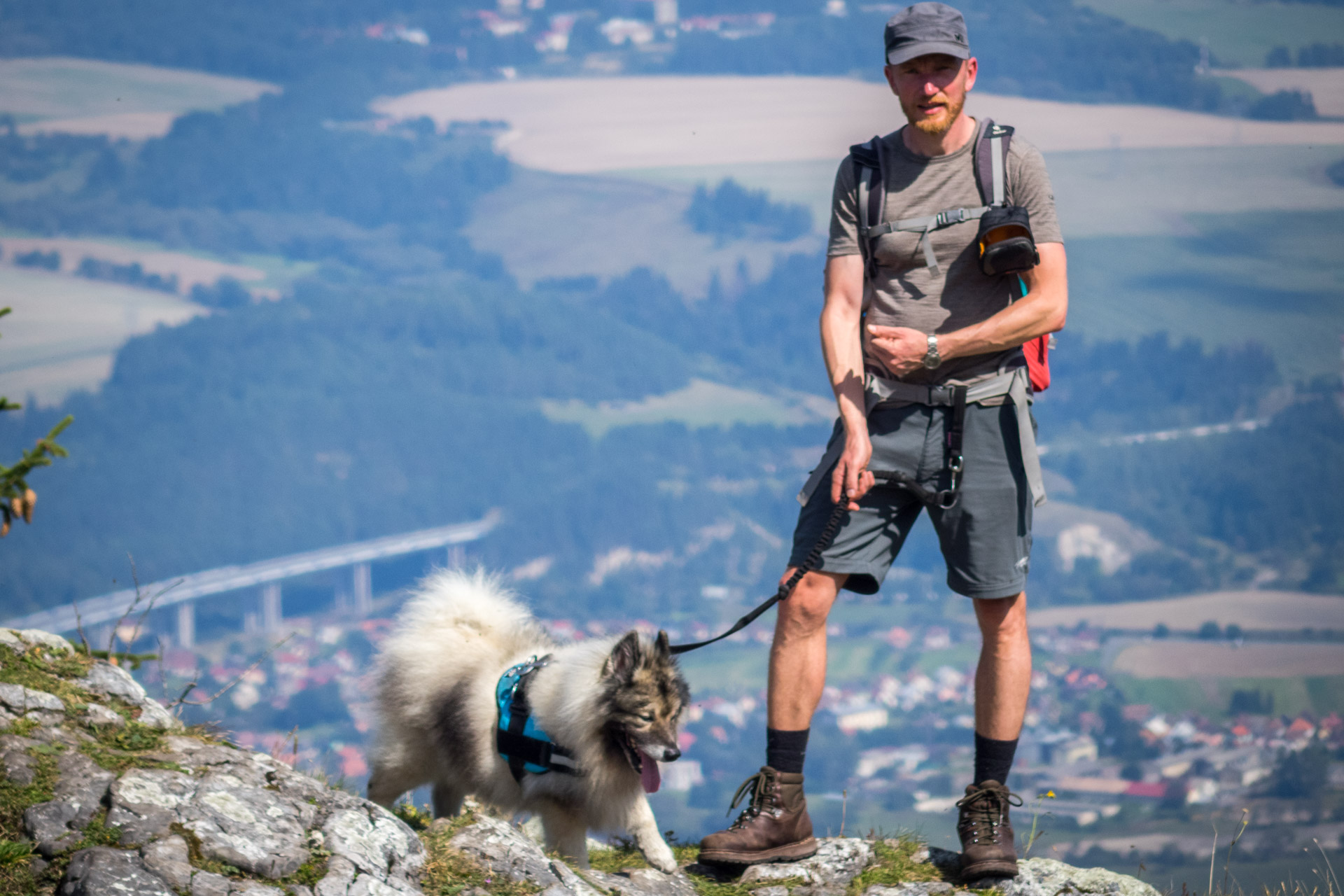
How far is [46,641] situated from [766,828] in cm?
331

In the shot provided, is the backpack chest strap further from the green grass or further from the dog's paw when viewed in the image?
the green grass

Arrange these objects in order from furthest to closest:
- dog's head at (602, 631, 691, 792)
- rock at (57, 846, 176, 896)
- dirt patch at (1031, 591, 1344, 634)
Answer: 1. dirt patch at (1031, 591, 1344, 634)
2. dog's head at (602, 631, 691, 792)
3. rock at (57, 846, 176, 896)

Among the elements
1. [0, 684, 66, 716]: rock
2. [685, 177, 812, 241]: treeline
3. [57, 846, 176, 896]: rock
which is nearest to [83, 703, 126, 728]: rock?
[0, 684, 66, 716]: rock

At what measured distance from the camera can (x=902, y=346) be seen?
463 centimetres

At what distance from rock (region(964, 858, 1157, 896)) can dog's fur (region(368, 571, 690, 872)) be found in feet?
4.87

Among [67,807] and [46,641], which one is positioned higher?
[46,641]

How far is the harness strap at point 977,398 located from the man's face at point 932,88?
103 centimetres

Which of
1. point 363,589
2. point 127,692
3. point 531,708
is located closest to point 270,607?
point 363,589

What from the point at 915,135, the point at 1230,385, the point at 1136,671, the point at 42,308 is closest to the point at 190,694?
the point at 915,135

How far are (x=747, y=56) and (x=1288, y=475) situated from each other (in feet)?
332

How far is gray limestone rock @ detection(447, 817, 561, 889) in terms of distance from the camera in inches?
177

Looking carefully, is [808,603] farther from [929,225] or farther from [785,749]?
[929,225]

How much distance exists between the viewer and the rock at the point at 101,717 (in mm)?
4629

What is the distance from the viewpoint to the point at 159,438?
506 ft
